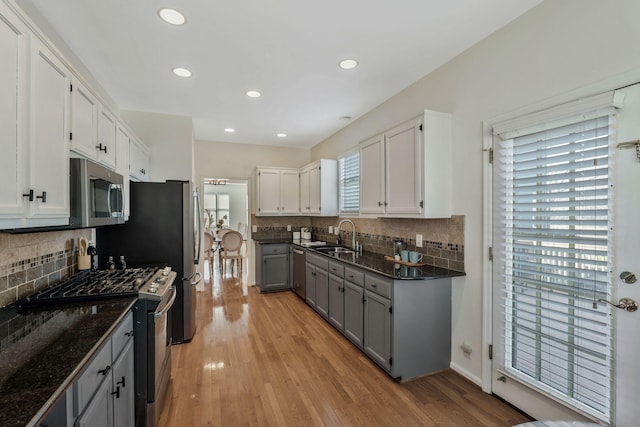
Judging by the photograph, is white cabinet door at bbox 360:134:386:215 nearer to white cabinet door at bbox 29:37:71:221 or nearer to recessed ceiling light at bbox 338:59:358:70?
recessed ceiling light at bbox 338:59:358:70

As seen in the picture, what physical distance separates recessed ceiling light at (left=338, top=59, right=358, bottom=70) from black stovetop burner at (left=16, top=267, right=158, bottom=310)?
244 cm

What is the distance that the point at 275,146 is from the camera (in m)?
5.90

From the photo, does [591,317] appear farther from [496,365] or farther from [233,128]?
[233,128]

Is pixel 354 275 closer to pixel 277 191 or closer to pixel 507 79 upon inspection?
pixel 507 79

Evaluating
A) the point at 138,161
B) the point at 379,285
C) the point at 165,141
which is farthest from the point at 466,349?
the point at 165,141

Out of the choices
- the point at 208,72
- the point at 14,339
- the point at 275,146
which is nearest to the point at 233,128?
the point at 275,146

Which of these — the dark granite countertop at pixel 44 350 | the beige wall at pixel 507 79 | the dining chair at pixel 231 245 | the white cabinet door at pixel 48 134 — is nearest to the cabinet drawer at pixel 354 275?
the beige wall at pixel 507 79

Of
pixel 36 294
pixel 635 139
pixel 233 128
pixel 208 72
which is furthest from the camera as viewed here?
pixel 233 128

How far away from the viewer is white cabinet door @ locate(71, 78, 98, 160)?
1.74 metres

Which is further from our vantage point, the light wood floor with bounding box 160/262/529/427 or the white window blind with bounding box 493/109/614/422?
the light wood floor with bounding box 160/262/529/427

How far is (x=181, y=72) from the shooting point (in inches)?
112

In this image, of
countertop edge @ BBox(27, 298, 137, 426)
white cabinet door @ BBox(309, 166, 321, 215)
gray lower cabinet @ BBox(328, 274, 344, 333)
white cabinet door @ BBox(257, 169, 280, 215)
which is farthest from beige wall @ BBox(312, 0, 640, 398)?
white cabinet door @ BBox(257, 169, 280, 215)

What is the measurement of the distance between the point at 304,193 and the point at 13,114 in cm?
435

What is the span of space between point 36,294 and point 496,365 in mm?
3195
